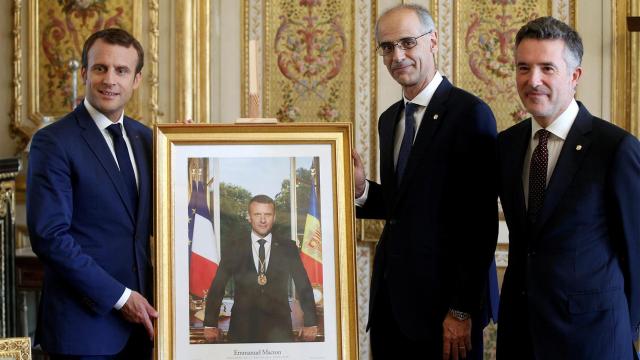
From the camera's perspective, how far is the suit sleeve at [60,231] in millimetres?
2055

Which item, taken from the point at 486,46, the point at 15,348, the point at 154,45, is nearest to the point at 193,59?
the point at 154,45

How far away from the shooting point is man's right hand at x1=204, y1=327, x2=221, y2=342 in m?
2.10

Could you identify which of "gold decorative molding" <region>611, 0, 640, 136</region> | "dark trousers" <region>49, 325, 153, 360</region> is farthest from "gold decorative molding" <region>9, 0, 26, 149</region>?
"gold decorative molding" <region>611, 0, 640, 136</region>

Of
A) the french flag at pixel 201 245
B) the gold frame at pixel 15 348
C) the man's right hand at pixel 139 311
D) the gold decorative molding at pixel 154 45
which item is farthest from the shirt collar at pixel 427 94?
the gold decorative molding at pixel 154 45

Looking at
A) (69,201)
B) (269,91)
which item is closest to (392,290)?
(69,201)

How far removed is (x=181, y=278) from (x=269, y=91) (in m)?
2.06

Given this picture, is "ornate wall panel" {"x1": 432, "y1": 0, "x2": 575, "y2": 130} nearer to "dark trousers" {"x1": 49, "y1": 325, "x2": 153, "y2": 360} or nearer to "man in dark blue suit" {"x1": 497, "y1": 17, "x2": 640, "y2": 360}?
"man in dark blue suit" {"x1": 497, "y1": 17, "x2": 640, "y2": 360}

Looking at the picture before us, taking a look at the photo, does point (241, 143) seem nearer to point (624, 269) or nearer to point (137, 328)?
point (137, 328)

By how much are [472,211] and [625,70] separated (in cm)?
201

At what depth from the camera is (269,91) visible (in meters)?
4.04

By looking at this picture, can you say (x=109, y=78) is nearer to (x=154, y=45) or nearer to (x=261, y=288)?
(x=261, y=288)

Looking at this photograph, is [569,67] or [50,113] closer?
[569,67]

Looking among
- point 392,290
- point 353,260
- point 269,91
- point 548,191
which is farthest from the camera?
point 269,91

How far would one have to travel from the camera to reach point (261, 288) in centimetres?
213
